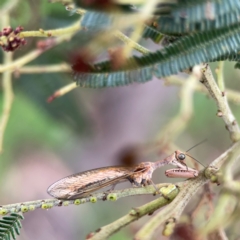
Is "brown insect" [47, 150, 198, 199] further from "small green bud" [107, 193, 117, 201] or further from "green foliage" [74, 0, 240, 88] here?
"green foliage" [74, 0, 240, 88]

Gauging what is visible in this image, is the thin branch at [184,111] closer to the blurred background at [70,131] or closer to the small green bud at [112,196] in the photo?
the small green bud at [112,196]

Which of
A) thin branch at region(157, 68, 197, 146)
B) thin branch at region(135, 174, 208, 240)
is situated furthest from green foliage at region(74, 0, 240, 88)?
thin branch at region(135, 174, 208, 240)

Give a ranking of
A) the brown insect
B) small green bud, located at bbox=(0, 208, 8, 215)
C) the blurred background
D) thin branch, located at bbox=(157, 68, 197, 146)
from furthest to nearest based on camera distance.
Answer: the blurred background < the brown insect < small green bud, located at bbox=(0, 208, 8, 215) < thin branch, located at bbox=(157, 68, 197, 146)

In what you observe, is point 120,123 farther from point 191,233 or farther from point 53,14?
point 191,233

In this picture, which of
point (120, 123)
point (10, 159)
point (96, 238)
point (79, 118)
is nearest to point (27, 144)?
point (10, 159)

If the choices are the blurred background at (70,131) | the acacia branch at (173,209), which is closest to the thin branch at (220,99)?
the acacia branch at (173,209)

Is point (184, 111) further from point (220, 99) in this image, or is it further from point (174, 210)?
point (220, 99)
